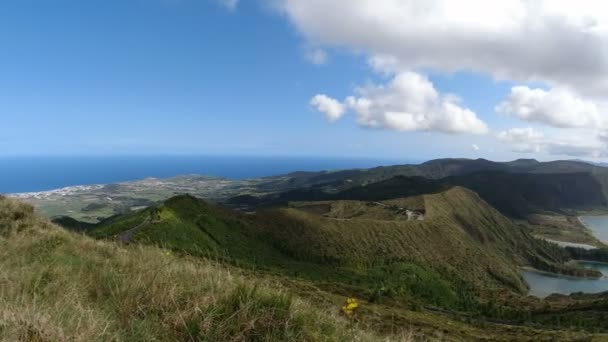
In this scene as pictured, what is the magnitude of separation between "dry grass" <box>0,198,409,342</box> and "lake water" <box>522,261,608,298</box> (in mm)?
144247

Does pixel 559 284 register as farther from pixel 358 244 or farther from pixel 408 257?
pixel 358 244

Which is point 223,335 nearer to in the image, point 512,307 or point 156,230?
point 156,230

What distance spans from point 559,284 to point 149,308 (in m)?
171

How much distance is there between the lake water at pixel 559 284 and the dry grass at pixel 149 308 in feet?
473

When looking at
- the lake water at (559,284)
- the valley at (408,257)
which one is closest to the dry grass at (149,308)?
the valley at (408,257)

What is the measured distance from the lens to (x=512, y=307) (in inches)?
3327

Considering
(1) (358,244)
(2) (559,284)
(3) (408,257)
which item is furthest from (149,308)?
(2) (559,284)

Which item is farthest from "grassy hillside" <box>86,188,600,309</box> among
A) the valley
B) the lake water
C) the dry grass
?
the dry grass

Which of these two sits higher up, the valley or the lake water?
the valley

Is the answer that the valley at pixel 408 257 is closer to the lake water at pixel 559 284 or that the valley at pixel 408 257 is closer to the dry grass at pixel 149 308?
the lake water at pixel 559 284

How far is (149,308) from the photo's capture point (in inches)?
189

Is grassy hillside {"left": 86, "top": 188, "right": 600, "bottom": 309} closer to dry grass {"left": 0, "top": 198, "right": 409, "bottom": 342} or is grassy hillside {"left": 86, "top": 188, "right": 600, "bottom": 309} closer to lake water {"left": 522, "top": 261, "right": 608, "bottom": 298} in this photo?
lake water {"left": 522, "top": 261, "right": 608, "bottom": 298}

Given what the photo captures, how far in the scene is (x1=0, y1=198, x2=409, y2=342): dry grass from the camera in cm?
382

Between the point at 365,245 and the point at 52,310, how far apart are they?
107829 mm
